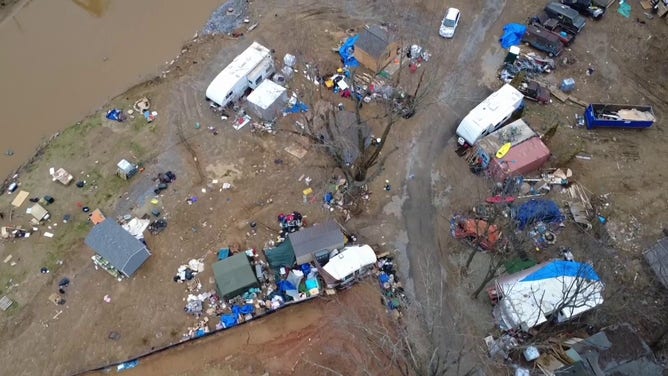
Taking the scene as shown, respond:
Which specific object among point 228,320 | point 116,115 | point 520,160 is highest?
point 116,115

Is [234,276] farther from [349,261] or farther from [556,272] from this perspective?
[556,272]

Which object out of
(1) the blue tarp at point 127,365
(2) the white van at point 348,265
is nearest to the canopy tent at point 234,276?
(2) the white van at point 348,265

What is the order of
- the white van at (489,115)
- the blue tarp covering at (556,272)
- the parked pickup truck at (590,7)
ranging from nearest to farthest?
the blue tarp covering at (556,272) → the white van at (489,115) → the parked pickup truck at (590,7)

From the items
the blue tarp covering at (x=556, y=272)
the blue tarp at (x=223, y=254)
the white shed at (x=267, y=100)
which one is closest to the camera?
the blue tarp covering at (x=556, y=272)

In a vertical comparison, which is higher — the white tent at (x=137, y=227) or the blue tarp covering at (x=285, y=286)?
the white tent at (x=137, y=227)

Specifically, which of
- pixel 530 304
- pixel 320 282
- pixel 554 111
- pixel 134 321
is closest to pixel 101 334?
pixel 134 321

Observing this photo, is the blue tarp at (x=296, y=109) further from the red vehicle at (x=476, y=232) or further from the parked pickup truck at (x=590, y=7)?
the parked pickup truck at (x=590, y=7)

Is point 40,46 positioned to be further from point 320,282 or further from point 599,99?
point 599,99

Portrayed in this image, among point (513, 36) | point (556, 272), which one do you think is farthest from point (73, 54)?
point (556, 272)
